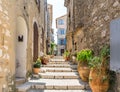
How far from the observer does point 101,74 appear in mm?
5645

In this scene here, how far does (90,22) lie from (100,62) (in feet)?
8.18

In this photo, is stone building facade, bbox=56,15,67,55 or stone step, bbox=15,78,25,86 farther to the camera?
stone building facade, bbox=56,15,67,55

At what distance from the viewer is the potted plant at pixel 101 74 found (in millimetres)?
5598

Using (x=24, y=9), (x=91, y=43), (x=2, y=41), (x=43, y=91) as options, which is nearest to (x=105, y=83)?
(x=43, y=91)

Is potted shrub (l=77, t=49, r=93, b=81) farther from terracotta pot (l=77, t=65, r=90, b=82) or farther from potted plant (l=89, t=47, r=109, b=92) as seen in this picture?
potted plant (l=89, t=47, r=109, b=92)

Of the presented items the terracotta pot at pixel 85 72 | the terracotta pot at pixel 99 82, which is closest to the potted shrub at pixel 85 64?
the terracotta pot at pixel 85 72

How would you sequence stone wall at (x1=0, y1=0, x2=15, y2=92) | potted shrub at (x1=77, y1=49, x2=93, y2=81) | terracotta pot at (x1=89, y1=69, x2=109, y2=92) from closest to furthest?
stone wall at (x1=0, y1=0, x2=15, y2=92)
terracotta pot at (x1=89, y1=69, x2=109, y2=92)
potted shrub at (x1=77, y1=49, x2=93, y2=81)

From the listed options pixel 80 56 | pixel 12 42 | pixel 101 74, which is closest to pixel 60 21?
pixel 80 56

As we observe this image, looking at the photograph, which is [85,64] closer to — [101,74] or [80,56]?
[80,56]

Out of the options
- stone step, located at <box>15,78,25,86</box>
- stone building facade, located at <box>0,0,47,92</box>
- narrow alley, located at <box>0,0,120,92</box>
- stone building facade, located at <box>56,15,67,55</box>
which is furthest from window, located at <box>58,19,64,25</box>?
stone step, located at <box>15,78,25,86</box>

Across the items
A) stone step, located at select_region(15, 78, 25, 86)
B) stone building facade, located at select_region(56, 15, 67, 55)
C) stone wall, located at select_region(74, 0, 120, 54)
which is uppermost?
stone building facade, located at select_region(56, 15, 67, 55)

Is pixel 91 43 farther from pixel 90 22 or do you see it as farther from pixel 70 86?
pixel 70 86

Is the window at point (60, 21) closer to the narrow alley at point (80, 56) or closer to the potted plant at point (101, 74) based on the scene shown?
the narrow alley at point (80, 56)

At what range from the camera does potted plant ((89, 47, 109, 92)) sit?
5.60 metres
